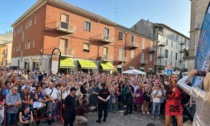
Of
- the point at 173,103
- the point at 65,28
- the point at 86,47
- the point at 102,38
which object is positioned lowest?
the point at 173,103

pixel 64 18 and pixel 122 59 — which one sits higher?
pixel 64 18

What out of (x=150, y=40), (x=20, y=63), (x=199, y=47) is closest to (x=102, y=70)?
(x=20, y=63)

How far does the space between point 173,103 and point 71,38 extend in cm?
2218

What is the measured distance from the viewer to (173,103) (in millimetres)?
4879

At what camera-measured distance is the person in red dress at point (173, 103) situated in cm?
480

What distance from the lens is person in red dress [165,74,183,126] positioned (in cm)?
480

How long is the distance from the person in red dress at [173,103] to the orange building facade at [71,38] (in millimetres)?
19750

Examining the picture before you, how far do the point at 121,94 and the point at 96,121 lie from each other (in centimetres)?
334

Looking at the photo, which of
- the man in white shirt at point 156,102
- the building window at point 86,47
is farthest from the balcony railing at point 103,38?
the man in white shirt at point 156,102

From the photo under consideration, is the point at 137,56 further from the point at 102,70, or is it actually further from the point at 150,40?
the point at 102,70

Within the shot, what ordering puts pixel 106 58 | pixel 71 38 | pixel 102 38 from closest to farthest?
pixel 71 38
pixel 102 38
pixel 106 58

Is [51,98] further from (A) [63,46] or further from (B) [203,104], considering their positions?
(A) [63,46]

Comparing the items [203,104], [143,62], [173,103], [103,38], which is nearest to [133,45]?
[143,62]

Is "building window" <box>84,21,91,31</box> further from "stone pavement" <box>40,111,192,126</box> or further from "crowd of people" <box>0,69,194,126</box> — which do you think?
"stone pavement" <box>40,111,192,126</box>
